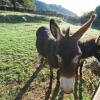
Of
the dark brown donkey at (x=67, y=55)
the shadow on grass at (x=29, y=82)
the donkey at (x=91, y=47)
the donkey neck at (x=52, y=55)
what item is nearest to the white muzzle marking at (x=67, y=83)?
the dark brown donkey at (x=67, y=55)

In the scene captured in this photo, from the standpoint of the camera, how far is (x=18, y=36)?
1777 cm

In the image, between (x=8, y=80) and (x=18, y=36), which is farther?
(x=18, y=36)

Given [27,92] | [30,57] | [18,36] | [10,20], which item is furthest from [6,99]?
[10,20]

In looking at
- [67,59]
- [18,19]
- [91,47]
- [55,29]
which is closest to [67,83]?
[67,59]

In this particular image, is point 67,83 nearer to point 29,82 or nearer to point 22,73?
point 29,82

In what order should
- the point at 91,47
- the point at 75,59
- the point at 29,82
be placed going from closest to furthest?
the point at 75,59, the point at 91,47, the point at 29,82

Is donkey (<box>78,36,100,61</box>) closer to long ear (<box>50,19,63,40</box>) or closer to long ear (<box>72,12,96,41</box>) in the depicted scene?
long ear (<box>72,12,96,41</box>)

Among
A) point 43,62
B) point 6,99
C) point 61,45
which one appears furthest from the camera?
point 43,62

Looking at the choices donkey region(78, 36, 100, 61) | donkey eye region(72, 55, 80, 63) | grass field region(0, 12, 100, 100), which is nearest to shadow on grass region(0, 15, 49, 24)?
grass field region(0, 12, 100, 100)

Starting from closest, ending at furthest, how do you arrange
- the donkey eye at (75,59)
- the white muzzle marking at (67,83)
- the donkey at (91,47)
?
1. the white muzzle marking at (67,83)
2. the donkey eye at (75,59)
3. the donkey at (91,47)

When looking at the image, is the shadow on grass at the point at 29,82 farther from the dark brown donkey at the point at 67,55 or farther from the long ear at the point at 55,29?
the long ear at the point at 55,29

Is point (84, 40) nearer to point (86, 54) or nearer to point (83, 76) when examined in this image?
point (86, 54)

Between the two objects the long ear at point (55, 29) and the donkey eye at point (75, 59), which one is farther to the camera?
the long ear at point (55, 29)

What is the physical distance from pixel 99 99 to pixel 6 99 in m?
A: 5.58
